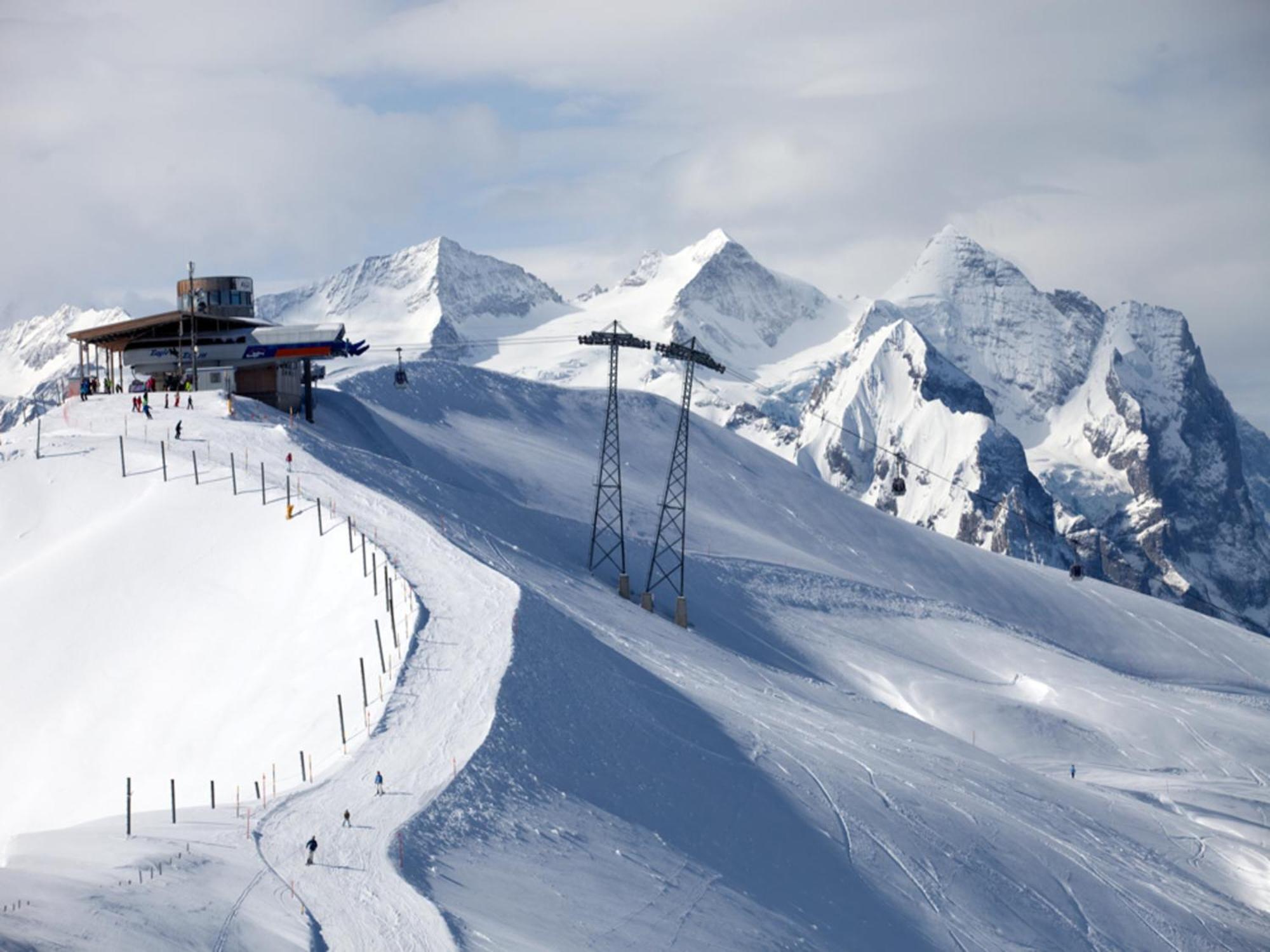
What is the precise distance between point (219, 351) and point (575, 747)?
2169 inches

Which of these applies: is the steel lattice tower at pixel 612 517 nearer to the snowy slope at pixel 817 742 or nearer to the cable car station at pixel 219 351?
the snowy slope at pixel 817 742

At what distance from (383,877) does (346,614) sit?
25.2m

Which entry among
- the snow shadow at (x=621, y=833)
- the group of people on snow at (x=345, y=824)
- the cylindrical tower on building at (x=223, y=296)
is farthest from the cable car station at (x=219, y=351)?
the group of people on snow at (x=345, y=824)

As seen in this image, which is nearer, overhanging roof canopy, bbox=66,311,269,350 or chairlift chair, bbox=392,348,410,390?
overhanging roof canopy, bbox=66,311,269,350

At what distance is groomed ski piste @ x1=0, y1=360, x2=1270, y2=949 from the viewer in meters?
45.3

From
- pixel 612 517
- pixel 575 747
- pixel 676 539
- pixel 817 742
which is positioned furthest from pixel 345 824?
pixel 612 517

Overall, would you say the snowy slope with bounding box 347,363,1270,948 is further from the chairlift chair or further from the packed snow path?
the chairlift chair

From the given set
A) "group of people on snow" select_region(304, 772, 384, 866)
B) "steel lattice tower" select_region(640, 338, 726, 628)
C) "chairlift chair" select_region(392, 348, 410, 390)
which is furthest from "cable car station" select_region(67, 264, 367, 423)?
"group of people on snow" select_region(304, 772, 384, 866)

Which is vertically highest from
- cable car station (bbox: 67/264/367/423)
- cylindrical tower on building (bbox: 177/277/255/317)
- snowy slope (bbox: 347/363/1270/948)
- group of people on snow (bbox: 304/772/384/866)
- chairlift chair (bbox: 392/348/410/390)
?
cylindrical tower on building (bbox: 177/277/255/317)

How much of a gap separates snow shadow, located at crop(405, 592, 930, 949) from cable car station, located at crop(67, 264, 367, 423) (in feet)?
131

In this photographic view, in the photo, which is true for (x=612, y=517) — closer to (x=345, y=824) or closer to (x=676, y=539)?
(x=676, y=539)

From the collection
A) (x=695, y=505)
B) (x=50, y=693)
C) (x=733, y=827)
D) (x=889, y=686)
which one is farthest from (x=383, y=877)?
(x=695, y=505)

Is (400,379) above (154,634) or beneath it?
above

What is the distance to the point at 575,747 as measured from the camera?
5925cm
